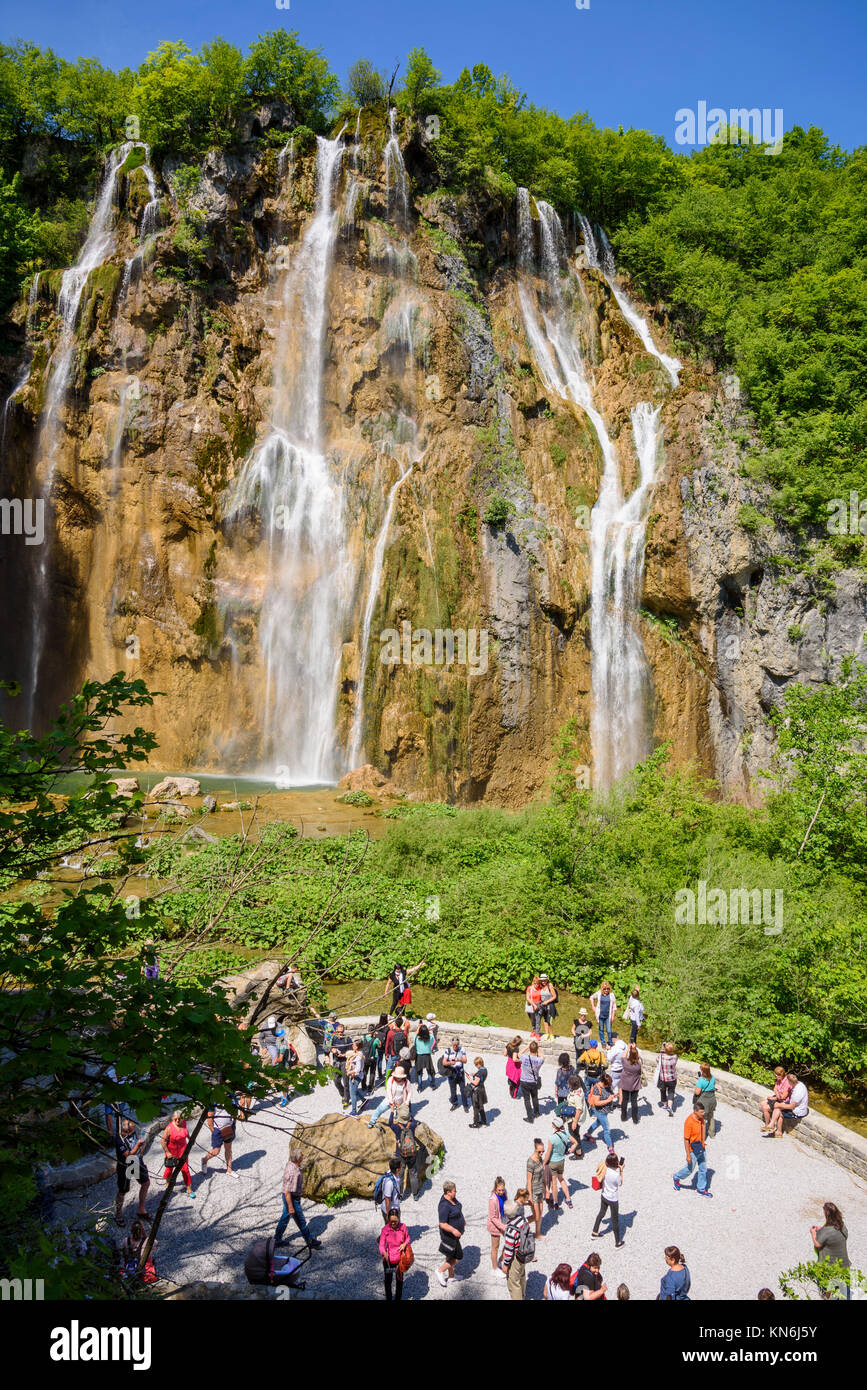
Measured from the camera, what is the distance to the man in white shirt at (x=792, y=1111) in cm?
1229

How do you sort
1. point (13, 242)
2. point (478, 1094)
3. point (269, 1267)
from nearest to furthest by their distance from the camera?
1. point (269, 1267)
2. point (478, 1094)
3. point (13, 242)

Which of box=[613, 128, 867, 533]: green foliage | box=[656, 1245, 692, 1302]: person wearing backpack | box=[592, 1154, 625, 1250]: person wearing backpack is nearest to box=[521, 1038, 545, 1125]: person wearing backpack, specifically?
box=[592, 1154, 625, 1250]: person wearing backpack

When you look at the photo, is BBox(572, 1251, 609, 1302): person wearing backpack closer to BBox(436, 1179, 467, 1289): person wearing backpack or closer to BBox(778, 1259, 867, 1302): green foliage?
BBox(436, 1179, 467, 1289): person wearing backpack

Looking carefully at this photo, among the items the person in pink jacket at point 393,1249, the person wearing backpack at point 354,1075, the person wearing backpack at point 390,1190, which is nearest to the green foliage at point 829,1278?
the person in pink jacket at point 393,1249

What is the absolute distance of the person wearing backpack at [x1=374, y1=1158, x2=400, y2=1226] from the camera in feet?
31.0

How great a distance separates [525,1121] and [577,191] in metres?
44.7

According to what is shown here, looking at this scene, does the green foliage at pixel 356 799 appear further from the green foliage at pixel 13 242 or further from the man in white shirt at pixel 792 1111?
the green foliage at pixel 13 242

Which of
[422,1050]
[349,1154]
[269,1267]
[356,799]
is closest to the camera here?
[269,1267]

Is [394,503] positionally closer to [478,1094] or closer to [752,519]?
[752,519]

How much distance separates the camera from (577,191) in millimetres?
42438

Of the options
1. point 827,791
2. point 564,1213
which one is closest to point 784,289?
point 827,791

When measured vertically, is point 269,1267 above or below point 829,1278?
below
